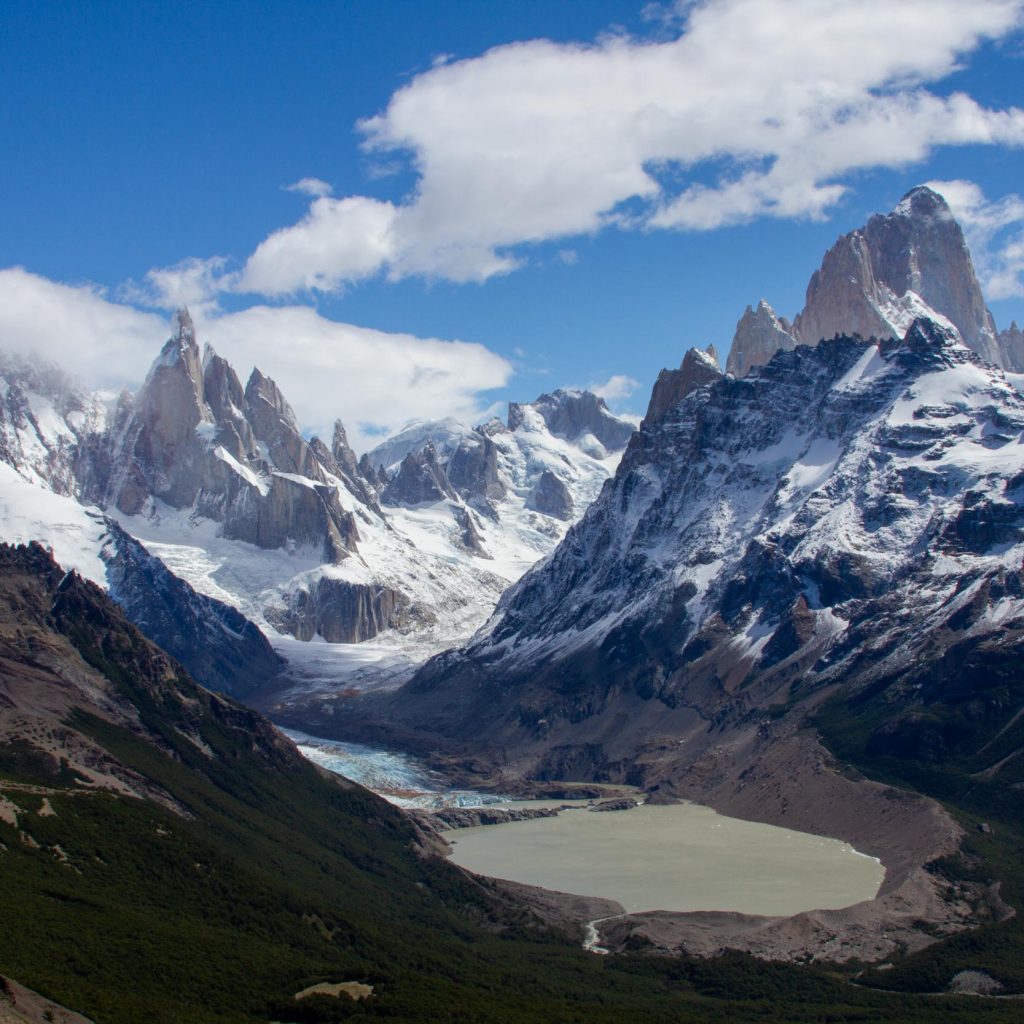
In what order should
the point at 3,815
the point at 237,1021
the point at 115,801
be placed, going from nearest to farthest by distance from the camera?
the point at 237,1021 → the point at 3,815 → the point at 115,801

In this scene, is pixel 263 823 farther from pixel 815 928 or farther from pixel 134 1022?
pixel 134 1022

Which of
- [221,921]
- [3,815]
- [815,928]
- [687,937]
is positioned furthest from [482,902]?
[3,815]

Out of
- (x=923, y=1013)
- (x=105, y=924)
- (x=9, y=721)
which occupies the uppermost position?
(x=9, y=721)

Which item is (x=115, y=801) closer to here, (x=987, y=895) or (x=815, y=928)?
(x=815, y=928)

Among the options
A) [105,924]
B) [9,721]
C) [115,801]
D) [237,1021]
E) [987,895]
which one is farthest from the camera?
[987,895]

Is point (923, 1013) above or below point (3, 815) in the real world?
below

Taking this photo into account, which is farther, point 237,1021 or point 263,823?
point 263,823

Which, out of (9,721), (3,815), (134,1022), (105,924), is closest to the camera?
(134,1022)

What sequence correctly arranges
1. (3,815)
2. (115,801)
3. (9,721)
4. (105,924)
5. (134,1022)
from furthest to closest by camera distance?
(9,721), (115,801), (3,815), (105,924), (134,1022)

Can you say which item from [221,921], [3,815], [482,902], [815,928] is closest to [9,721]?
[3,815]
